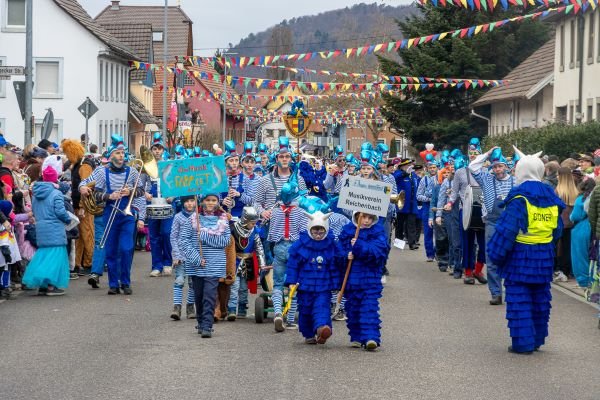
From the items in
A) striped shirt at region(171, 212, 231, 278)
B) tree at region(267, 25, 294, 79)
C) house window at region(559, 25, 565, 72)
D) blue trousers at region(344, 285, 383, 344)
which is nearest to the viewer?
blue trousers at region(344, 285, 383, 344)

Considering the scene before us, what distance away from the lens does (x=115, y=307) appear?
14.8 meters

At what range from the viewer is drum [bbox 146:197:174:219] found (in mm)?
18406

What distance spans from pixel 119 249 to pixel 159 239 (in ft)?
8.90

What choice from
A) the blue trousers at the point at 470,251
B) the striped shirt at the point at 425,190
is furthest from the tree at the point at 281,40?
the blue trousers at the point at 470,251

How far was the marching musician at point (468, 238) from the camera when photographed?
18438 millimetres

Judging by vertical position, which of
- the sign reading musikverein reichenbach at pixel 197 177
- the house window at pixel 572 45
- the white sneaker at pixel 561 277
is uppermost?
the house window at pixel 572 45

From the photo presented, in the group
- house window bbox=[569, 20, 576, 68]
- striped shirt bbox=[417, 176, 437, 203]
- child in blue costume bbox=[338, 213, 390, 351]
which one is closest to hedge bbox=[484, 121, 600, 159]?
striped shirt bbox=[417, 176, 437, 203]

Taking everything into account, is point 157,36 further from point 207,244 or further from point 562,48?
point 207,244

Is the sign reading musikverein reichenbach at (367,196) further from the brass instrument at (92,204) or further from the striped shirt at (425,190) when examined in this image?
the striped shirt at (425,190)

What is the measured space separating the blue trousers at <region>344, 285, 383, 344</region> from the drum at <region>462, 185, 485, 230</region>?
6767 millimetres

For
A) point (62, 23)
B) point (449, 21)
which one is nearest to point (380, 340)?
point (449, 21)

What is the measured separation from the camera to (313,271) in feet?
38.5

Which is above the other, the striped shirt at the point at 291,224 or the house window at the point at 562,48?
the house window at the point at 562,48

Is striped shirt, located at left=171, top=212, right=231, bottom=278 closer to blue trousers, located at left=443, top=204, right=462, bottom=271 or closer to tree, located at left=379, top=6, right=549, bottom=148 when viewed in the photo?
blue trousers, located at left=443, top=204, right=462, bottom=271
